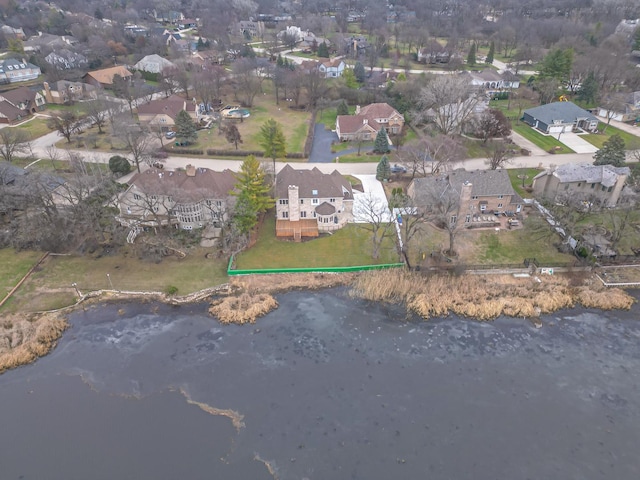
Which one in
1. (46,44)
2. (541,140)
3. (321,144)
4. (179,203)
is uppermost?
(46,44)

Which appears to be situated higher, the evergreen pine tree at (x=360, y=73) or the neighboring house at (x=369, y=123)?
the evergreen pine tree at (x=360, y=73)

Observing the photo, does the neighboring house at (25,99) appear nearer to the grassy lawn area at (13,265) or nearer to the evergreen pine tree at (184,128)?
the evergreen pine tree at (184,128)

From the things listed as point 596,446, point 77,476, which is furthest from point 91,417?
point 596,446

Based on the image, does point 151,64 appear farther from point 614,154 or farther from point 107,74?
point 614,154

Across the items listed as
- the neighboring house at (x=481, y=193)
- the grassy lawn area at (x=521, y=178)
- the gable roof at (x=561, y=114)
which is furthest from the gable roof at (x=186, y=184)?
the gable roof at (x=561, y=114)

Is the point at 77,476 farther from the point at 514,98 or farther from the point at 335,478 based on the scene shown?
the point at 514,98

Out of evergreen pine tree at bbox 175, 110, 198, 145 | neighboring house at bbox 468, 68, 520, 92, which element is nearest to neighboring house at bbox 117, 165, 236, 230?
evergreen pine tree at bbox 175, 110, 198, 145

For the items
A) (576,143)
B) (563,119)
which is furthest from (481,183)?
(563,119)
